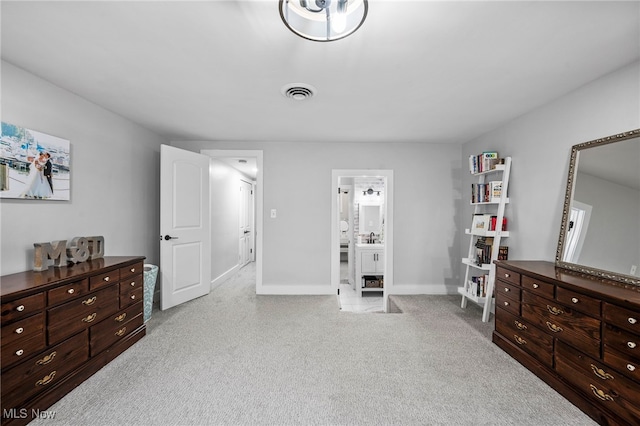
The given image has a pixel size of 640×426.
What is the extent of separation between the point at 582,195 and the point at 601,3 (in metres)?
1.44

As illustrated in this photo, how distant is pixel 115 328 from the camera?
2301 mm

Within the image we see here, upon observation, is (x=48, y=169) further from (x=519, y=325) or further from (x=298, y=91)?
(x=519, y=325)

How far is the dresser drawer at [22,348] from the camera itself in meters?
1.49

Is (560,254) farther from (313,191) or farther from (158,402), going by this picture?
(158,402)

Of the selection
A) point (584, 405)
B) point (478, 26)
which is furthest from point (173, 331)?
point (478, 26)

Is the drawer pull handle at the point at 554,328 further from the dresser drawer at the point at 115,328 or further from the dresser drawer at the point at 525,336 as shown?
the dresser drawer at the point at 115,328

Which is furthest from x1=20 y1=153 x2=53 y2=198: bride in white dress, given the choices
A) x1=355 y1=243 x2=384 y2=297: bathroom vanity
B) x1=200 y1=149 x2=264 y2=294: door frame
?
x1=355 y1=243 x2=384 y2=297: bathroom vanity

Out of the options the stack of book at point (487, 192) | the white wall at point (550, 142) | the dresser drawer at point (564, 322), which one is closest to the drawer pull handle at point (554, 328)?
the dresser drawer at point (564, 322)

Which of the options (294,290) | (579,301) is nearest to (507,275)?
(579,301)

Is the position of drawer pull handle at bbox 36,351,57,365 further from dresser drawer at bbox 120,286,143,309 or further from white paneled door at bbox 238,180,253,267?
white paneled door at bbox 238,180,253,267

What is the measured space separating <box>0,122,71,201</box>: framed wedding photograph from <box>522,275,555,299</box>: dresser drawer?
3911 mm

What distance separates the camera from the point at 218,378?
2.03 meters

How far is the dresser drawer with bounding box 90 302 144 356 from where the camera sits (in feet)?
6.88

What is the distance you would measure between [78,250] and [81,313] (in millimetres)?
624
